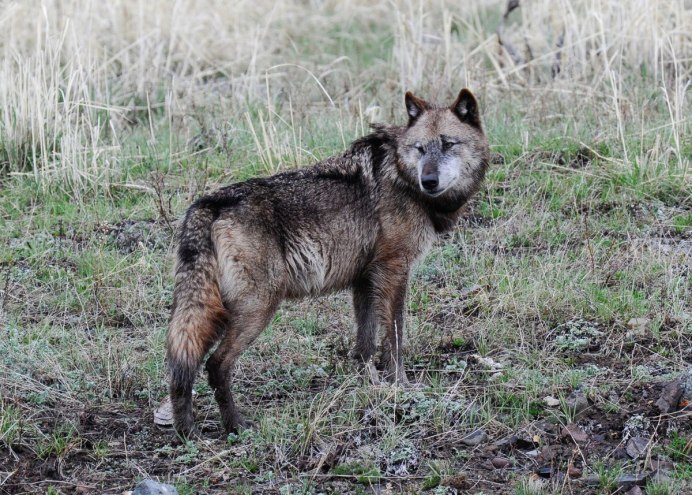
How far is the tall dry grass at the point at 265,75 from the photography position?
859cm

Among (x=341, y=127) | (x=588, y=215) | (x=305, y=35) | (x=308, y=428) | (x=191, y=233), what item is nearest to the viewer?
(x=308, y=428)

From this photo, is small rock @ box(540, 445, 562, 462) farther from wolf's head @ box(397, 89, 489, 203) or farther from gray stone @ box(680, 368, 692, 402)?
wolf's head @ box(397, 89, 489, 203)

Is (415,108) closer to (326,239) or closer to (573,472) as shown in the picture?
(326,239)

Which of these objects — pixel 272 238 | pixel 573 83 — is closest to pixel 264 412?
pixel 272 238

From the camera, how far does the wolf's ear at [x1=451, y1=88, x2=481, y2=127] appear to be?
6070mm

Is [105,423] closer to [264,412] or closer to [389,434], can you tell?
[264,412]

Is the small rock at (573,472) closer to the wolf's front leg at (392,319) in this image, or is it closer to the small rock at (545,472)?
the small rock at (545,472)

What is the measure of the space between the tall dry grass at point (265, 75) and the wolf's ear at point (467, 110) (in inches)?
84.7

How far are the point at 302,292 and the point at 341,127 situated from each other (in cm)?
337

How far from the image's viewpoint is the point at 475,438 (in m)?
4.95

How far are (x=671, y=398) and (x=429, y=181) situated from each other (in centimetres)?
188

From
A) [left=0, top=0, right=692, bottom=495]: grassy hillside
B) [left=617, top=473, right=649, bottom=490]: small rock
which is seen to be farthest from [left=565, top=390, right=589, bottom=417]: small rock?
[left=617, top=473, right=649, bottom=490]: small rock

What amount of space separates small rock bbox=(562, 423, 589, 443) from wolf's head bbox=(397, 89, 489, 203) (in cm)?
171

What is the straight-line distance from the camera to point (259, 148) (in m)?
8.23
